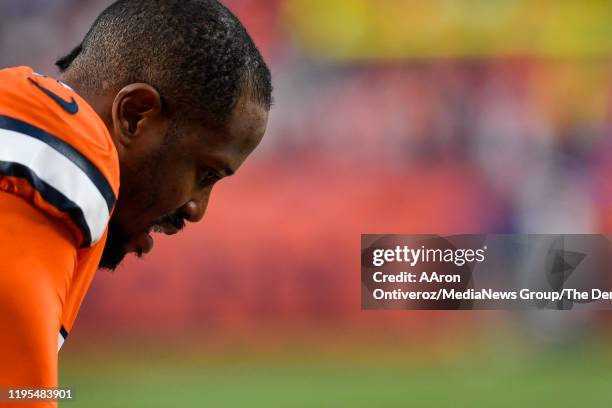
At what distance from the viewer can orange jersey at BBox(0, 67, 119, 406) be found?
52cm

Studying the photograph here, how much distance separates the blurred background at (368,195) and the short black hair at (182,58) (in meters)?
1.95

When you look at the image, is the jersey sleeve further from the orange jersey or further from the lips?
the lips

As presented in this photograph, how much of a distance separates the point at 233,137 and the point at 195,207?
0.29 ft

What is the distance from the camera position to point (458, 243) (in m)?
2.82

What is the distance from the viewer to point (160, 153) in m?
0.79

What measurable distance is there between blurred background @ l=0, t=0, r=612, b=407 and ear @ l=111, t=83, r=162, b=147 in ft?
6.53

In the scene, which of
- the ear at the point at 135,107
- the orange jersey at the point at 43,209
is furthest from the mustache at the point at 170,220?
the orange jersey at the point at 43,209

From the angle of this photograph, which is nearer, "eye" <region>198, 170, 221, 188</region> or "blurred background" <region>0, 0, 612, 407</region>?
"eye" <region>198, 170, 221, 188</region>

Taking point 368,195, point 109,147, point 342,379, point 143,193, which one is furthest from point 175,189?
point 368,195

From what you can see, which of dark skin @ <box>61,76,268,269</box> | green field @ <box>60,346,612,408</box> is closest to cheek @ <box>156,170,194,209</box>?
dark skin @ <box>61,76,268,269</box>

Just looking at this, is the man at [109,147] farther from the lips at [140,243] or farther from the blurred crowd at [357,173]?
the blurred crowd at [357,173]

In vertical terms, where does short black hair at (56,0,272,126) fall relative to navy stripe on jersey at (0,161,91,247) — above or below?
above

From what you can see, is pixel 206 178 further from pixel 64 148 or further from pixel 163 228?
pixel 64 148

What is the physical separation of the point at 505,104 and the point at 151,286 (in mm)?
1329
